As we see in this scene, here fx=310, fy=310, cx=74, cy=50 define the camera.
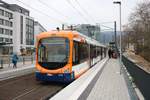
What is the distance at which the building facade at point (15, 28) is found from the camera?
95.1 metres

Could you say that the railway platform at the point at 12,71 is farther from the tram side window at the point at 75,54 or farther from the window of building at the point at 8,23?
the window of building at the point at 8,23

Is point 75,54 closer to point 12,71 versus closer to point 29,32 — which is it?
point 12,71

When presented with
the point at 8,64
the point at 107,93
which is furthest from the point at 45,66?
the point at 8,64

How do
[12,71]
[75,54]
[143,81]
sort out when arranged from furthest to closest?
1. [12,71]
2. [75,54]
3. [143,81]

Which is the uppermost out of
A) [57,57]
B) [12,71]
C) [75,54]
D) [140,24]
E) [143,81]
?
[140,24]

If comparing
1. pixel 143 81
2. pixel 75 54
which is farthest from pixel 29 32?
pixel 143 81

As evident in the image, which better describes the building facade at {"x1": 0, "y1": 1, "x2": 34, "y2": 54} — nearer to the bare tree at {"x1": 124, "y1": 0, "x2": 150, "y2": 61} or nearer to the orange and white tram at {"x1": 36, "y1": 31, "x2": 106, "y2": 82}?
the bare tree at {"x1": 124, "y1": 0, "x2": 150, "y2": 61}

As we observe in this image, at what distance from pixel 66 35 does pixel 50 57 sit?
1528 mm

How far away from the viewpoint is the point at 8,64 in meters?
30.0

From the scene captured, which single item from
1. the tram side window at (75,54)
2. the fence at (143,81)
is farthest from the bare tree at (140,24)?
the fence at (143,81)

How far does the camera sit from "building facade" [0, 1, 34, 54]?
9512 centimetres

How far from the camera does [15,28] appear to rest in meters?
103

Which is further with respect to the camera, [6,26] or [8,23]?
[8,23]

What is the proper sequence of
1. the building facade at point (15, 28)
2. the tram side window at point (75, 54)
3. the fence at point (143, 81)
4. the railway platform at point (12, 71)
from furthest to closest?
the building facade at point (15, 28), the railway platform at point (12, 71), the tram side window at point (75, 54), the fence at point (143, 81)
